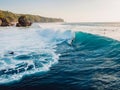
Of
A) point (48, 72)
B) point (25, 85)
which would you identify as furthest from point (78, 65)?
point (25, 85)

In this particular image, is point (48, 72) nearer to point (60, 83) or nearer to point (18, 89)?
point (60, 83)

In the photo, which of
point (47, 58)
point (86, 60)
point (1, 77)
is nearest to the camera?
point (1, 77)

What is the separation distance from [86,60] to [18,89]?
569cm

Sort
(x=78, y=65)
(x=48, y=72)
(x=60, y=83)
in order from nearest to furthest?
(x=60, y=83)
(x=48, y=72)
(x=78, y=65)

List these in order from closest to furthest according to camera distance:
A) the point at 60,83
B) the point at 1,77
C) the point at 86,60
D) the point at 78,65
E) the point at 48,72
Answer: the point at 60,83 < the point at 1,77 < the point at 48,72 < the point at 78,65 < the point at 86,60

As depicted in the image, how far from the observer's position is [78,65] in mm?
11883

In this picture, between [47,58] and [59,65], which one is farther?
[47,58]

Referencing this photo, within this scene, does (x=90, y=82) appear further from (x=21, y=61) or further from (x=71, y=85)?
(x=21, y=61)

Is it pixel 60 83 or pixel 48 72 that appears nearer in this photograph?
pixel 60 83

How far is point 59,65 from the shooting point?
39.7ft

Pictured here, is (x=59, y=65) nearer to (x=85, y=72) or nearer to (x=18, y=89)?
(x=85, y=72)

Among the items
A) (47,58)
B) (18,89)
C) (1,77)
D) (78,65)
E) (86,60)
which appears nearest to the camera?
(18,89)

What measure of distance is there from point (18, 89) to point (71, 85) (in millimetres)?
2156

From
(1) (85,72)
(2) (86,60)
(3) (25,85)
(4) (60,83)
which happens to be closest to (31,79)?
(3) (25,85)
